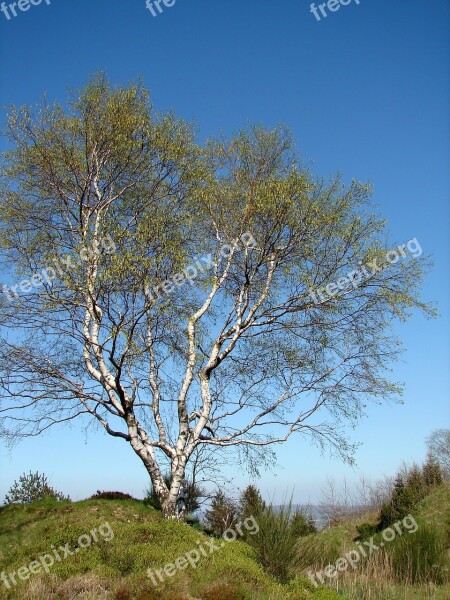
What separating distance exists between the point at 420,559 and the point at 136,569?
805cm

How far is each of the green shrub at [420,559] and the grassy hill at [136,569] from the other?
453 centimetres

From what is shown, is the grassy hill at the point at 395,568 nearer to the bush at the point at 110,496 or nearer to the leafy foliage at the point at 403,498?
the leafy foliage at the point at 403,498

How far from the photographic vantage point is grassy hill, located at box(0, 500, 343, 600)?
814 cm

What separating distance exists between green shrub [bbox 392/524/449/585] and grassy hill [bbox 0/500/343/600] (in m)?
4.53

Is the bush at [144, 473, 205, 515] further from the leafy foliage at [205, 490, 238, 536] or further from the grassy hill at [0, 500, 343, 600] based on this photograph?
the grassy hill at [0, 500, 343, 600]

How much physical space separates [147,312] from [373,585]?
878 centimetres

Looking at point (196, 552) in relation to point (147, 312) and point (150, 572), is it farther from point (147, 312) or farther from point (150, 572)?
point (147, 312)

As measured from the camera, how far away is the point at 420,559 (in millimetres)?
13500

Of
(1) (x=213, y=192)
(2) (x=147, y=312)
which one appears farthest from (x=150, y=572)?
(1) (x=213, y=192)

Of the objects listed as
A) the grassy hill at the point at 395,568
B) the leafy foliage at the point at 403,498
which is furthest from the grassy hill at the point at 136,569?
the leafy foliage at the point at 403,498

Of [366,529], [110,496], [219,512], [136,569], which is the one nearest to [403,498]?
[366,529]

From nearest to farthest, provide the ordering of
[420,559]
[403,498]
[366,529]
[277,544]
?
[277,544] < [420,559] < [366,529] < [403,498]

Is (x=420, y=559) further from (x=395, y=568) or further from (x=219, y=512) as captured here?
(x=219, y=512)

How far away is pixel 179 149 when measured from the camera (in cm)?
1712
